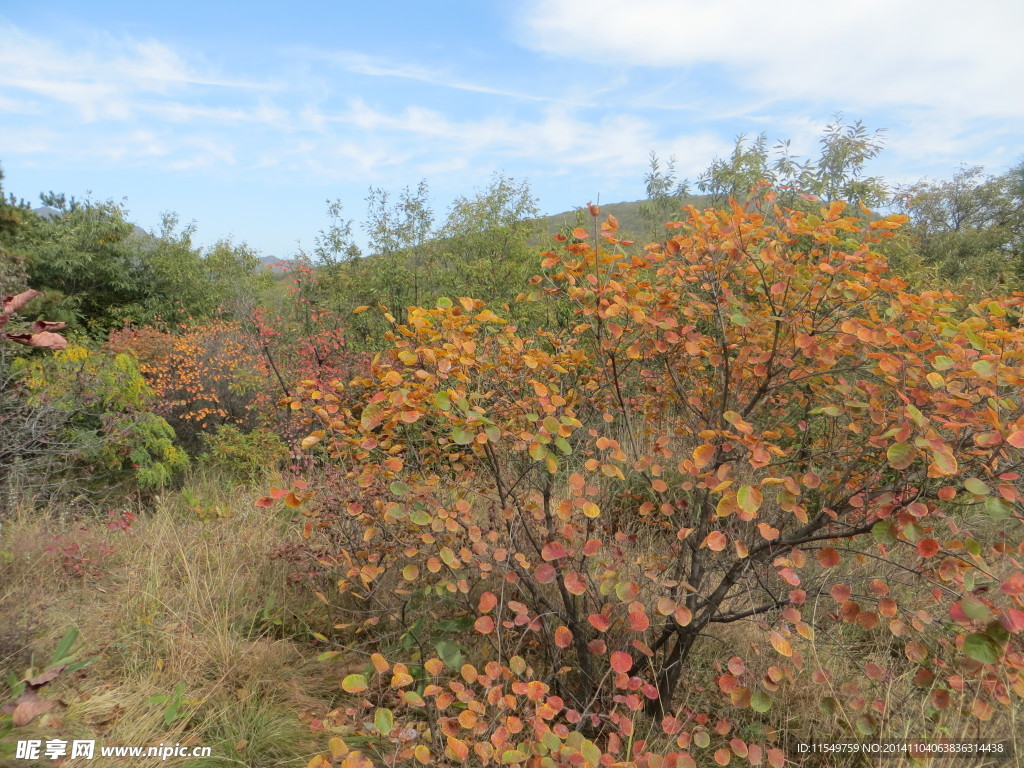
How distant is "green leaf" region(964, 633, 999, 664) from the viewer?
1.35 meters

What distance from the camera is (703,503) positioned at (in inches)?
91.1

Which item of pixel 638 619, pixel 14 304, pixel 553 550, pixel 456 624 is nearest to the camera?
pixel 14 304

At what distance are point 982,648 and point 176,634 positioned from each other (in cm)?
309

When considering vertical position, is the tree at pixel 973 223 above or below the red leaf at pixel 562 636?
above

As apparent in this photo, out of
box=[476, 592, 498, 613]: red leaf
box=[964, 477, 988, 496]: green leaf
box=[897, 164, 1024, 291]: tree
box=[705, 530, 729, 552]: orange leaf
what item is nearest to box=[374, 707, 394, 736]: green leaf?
box=[476, 592, 498, 613]: red leaf

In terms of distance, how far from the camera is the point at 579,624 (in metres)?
2.33

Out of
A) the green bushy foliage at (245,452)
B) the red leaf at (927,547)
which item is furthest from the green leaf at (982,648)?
the green bushy foliage at (245,452)

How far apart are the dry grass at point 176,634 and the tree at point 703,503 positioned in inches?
15.9

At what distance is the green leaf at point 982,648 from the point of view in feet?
4.43

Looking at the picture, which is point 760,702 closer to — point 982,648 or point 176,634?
point 982,648

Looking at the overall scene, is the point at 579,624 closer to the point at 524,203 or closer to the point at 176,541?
the point at 176,541

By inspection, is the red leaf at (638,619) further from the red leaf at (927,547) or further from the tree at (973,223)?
the tree at (973,223)

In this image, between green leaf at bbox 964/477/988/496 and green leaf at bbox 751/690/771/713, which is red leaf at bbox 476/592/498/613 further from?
green leaf at bbox 964/477/988/496

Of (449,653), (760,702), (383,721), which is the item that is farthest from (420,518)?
(760,702)
